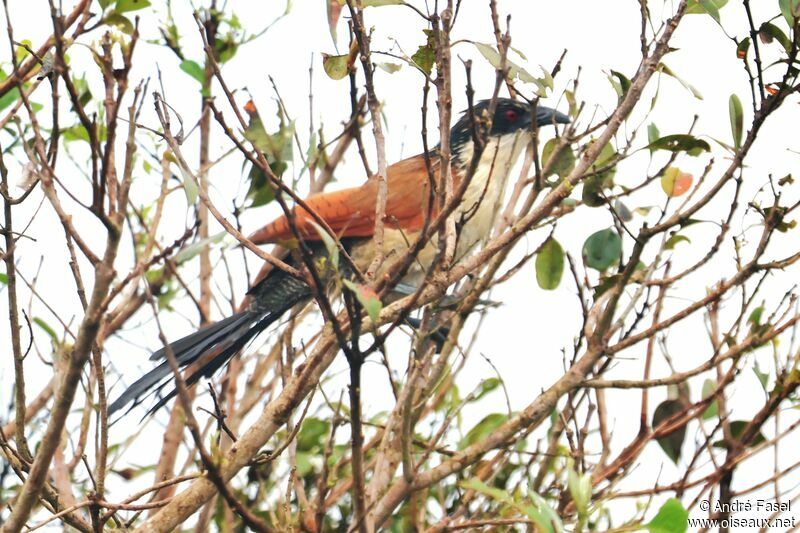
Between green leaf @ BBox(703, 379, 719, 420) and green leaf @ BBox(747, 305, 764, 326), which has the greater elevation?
green leaf @ BBox(747, 305, 764, 326)

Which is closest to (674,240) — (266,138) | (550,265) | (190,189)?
(550,265)

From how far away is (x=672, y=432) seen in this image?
2.28m

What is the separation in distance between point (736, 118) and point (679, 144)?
14 centimetres

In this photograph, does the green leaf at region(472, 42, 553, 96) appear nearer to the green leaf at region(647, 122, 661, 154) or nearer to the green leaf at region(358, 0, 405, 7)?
the green leaf at region(358, 0, 405, 7)

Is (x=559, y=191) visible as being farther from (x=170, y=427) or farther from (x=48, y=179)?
(x=170, y=427)

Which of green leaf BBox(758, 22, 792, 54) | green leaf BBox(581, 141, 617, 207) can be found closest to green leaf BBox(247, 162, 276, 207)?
green leaf BBox(581, 141, 617, 207)

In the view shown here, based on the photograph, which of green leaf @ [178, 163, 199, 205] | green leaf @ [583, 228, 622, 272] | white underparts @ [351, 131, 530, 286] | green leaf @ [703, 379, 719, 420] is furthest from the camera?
white underparts @ [351, 131, 530, 286]

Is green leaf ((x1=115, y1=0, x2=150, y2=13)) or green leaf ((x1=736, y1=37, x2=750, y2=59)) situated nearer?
green leaf ((x1=736, y1=37, x2=750, y2=59))

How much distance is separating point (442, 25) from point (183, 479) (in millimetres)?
897

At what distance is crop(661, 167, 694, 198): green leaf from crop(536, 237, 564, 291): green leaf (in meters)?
0.33

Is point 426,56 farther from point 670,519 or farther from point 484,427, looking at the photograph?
point 484,427

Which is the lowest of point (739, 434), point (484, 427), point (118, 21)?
point (739, 434)

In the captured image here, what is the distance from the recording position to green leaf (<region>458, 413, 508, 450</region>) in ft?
8.95

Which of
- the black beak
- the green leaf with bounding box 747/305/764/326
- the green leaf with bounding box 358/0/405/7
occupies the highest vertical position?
the black beak
